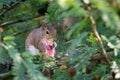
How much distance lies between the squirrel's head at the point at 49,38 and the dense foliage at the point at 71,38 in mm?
40

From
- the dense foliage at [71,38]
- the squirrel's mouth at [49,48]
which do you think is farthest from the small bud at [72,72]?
the squirrel's mouth at [49,48]

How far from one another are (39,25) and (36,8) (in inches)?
4.0

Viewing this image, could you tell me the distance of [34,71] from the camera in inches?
31.6

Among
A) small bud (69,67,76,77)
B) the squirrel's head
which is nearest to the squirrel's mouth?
the squirrel's head

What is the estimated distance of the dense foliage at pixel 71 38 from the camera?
595 mm

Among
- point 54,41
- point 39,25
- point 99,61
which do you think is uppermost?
point 39,25

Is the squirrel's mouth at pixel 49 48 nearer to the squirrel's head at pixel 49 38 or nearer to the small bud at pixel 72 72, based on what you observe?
the squirrel's head at pixel 49 38

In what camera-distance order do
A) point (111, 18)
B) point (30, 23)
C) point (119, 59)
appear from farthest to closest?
point (30, 23) → point (119, 59) → point (111, 18)

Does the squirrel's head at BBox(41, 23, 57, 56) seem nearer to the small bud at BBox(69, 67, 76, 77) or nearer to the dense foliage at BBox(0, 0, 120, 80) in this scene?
the dense foliage at BBox(0, 0, 120, 80)

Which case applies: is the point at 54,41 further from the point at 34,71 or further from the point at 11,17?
the point at 34,71

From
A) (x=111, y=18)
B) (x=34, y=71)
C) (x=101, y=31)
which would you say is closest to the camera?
(x=111, y=18)

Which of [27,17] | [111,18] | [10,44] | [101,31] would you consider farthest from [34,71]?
[27,17]

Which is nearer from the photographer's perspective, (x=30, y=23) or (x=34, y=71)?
(x=34, y=71)

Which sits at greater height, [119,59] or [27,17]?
[27,17]
